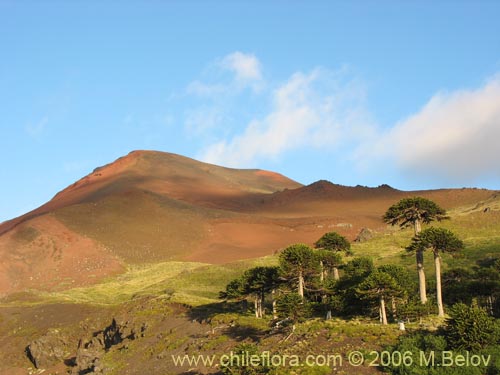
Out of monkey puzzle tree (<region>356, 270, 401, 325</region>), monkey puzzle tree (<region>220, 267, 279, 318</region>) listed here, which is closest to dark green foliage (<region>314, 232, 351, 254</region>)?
monkey puzzle tree (<region>220, 267, 279, 318</region>)

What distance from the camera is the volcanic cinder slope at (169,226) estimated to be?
4161 inches

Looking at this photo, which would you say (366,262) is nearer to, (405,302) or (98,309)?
(405,302)

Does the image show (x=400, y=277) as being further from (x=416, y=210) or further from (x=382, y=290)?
(x=382, y=290)

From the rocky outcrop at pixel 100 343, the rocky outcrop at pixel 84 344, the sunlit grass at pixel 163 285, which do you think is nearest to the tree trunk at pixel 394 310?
the rocky outcrop at pixel 100 343

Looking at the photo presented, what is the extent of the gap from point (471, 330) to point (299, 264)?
16.7 m

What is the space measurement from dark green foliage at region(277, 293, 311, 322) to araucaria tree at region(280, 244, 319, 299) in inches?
209

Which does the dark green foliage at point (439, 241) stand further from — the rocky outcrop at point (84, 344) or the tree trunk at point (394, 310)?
the rocky outcrop at point (84, 344)

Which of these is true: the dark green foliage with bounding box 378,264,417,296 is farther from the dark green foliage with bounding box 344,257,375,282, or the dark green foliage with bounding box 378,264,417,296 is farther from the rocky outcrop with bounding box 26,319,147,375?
the rocky outcrop with bounding box 26,319,147,375

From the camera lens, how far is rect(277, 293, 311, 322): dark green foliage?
1484 inches

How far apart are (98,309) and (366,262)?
1287 inches

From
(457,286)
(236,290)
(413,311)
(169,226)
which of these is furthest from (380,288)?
(169,226)

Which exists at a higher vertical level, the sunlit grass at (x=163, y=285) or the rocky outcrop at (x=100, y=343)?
the sunlit grass at (x=163, y=285)

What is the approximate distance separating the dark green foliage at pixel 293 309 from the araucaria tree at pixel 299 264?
531 cm

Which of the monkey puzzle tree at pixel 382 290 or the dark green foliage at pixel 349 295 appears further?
the dark green foliage at pixel 349 295
